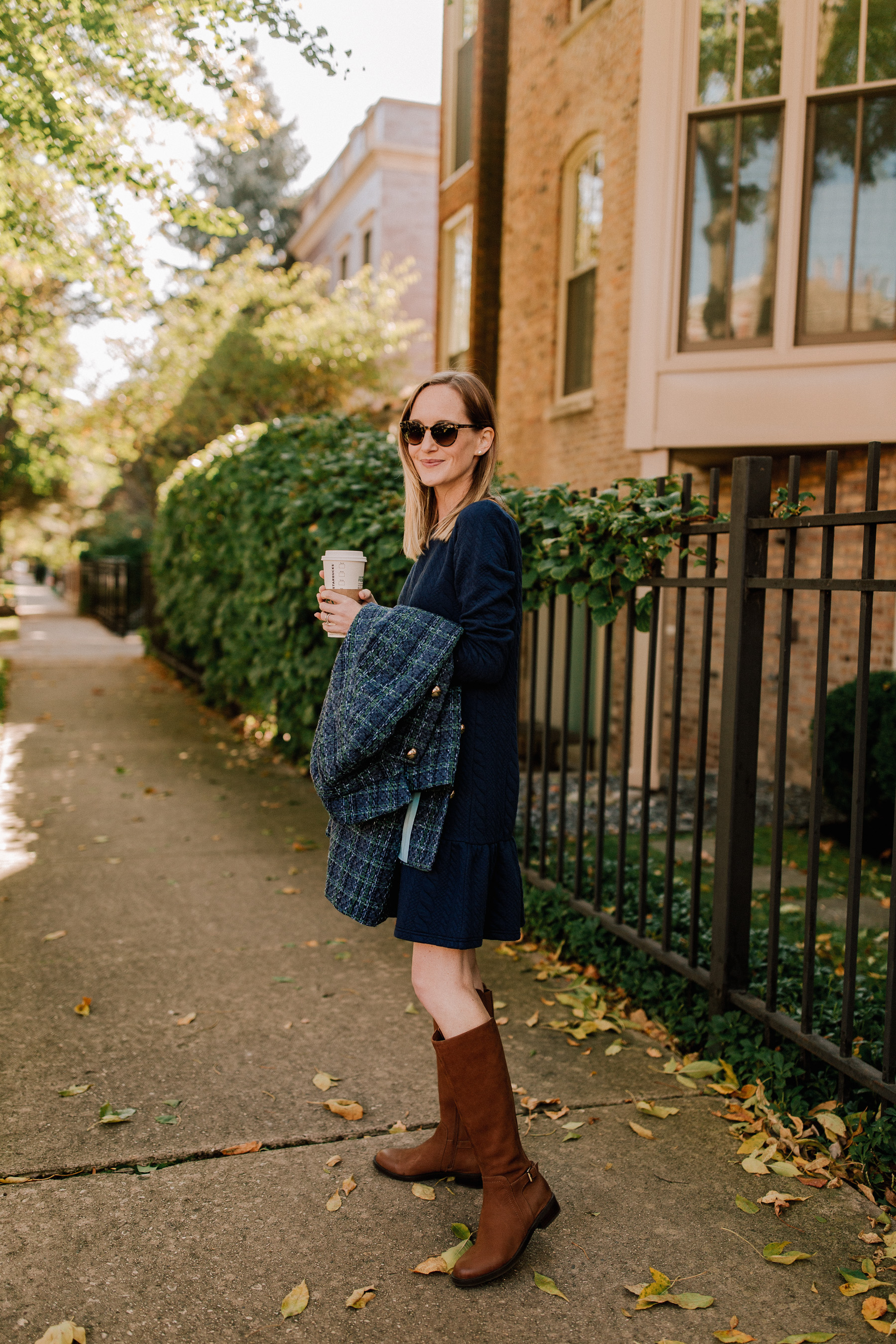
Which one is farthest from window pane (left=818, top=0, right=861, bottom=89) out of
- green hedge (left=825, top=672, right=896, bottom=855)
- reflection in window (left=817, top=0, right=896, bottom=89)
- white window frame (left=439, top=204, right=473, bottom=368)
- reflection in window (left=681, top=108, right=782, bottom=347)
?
white window frame (left=439, top=204, right=473, bottom=368)

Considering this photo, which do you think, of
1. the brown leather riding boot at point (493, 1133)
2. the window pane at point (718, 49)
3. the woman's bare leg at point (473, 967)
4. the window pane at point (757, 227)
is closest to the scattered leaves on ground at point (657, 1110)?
the brown leather riding boot at point (493, 1133)

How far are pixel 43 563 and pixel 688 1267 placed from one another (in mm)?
77435

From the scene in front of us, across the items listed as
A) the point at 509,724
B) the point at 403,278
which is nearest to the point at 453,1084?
the point at 509,724

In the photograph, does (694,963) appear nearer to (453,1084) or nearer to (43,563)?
(453,1084)

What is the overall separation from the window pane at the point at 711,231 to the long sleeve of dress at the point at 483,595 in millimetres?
6182

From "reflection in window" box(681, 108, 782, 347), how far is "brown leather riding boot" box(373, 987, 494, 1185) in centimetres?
644

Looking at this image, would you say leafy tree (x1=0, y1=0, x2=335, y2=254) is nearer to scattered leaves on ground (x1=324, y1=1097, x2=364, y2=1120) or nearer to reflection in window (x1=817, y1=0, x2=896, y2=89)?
reflection in window (x1=817, y1=0, x2=896, y2=89)

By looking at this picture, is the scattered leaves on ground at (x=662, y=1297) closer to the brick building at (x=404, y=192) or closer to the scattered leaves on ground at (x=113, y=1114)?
the scattered leaves on ground at (x=113, y=1114)

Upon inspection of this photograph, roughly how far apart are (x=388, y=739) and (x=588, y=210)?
27.4ft

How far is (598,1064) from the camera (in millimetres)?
3398

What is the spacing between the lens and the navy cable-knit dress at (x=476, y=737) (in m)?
2.31

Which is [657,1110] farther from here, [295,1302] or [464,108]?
[464,108]

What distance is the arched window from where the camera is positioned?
30.3 ft

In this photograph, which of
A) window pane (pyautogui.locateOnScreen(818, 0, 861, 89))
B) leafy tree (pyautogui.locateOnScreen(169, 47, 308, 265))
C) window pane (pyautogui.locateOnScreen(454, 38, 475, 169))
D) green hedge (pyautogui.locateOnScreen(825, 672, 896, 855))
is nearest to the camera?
green hedge (pyautogui.locateOnScreen(825, 672, 896, 855))
